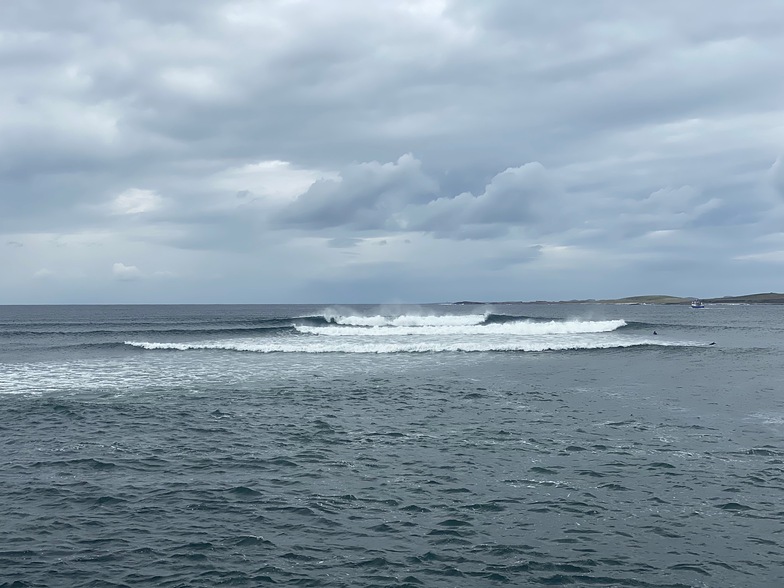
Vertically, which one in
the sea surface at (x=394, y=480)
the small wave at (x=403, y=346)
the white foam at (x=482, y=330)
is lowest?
the sea surface at (x=394, y=480)

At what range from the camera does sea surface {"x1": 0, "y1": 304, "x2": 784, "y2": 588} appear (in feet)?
33.1

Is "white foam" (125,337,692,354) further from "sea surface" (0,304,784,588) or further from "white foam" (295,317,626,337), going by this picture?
"sea surface" (0,304,784,588)

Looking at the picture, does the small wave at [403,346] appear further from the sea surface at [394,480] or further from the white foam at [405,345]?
the sea surface at [394,480]

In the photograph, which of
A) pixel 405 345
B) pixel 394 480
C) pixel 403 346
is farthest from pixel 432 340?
pixel 394 480

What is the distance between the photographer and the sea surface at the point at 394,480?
397 inches

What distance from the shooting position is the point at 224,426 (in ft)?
66.5

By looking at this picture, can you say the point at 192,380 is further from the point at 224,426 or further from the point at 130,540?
the point at 130,540

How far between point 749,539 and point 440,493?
19.8ft

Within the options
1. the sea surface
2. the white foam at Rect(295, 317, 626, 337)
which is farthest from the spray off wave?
the sea surface

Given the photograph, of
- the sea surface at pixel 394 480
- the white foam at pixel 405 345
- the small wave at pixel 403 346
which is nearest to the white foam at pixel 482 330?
the white foam at pixel 405 345

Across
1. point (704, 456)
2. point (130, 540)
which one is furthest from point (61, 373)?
point (704, 456)

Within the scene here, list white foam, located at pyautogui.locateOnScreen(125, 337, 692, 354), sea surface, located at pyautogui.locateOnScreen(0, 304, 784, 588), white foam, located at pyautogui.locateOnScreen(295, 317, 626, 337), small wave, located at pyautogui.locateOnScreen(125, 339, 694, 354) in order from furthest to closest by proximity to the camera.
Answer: white foam, located at pyautogui.locateOnScreen(295, 317, 626, 337), white foam, located at pyautogui.locateOnScreen(125, 337, 692, 354), small wave, located at pyautogui.locateOnScreen(125, 339, 694, 354), sea surface, located at pyautogui.locateOnScreen(0, 304, 784, 588)

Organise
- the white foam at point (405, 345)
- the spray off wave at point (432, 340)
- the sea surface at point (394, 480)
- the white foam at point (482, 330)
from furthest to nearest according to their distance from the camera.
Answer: the white foam at point (482, 330) < the spray off wave at point (432, 340) < the white foam at point (405, 345) < the sea surface at point (394, 480)

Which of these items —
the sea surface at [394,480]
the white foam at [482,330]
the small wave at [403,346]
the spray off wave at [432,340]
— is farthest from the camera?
the white foam at [482,330]
